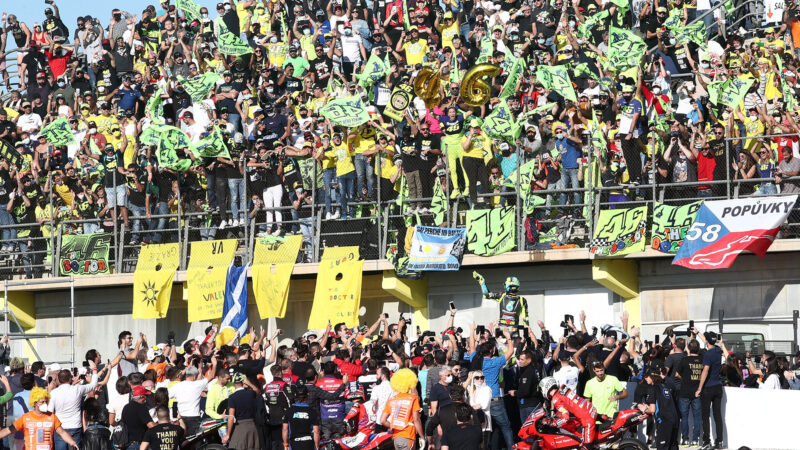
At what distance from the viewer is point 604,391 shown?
852 inches

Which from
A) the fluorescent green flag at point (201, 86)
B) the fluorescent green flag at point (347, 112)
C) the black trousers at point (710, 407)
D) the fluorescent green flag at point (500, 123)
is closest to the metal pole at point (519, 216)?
the fluorescent green flag at point (500, 123)

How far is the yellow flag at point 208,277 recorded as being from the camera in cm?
3022

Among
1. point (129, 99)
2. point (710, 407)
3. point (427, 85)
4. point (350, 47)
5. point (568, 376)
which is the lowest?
point (710, 407)

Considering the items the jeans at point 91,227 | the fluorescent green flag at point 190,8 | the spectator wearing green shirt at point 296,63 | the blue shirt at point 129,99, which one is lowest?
the jeans at point 91,227

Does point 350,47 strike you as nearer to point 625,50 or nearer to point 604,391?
point 625,50

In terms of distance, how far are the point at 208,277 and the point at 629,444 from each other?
1224cm

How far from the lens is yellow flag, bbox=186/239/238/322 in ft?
99.1

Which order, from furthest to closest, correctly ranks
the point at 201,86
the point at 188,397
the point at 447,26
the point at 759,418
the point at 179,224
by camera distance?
the point at 447,26 → the point at 201,86 → the point at 179,224 → the point at 759,418 → the point at 188,397

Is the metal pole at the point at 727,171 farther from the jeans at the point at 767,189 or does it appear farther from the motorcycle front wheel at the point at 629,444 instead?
the motorcycle front wheel at the point at 629,444

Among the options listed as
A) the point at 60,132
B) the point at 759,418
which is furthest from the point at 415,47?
the point at 759,418

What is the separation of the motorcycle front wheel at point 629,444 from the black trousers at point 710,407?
2807 millimetres

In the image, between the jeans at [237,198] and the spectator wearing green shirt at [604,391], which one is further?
the jeans at [237,198]

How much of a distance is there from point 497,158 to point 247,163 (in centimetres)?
477

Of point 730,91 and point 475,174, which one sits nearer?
point 730,91
